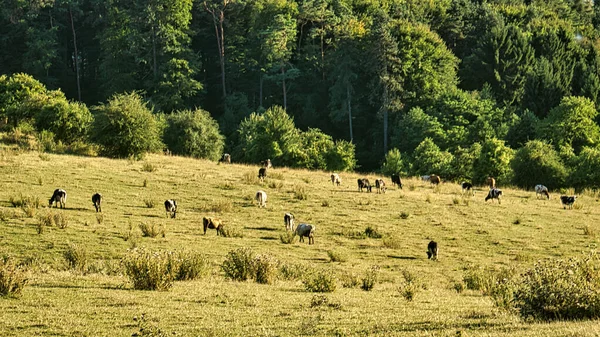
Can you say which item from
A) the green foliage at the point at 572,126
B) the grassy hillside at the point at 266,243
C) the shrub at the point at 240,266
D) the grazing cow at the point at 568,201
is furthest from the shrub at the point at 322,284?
the green foliage at the point at 572,126

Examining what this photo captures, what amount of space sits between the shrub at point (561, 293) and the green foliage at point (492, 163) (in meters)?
54.7

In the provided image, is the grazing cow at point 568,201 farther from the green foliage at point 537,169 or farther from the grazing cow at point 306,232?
the grazing cow at point 306,232

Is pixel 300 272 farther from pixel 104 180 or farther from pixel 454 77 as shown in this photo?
pixel 454 77

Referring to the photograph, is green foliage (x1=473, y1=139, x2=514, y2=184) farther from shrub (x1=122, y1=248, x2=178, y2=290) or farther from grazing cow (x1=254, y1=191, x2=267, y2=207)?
shrub (x1=122, y1=248, x2=178, y2=290)

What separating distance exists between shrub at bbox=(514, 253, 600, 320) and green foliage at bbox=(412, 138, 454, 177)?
192ft

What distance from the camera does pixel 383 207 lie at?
43.6 metres

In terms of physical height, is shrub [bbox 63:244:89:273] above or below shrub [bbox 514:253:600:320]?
below

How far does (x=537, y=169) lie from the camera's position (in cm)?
6450

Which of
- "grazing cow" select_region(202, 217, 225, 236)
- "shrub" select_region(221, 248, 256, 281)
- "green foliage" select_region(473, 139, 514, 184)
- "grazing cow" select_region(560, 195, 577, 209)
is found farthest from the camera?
"green foliage" select_region(473, 139, 514, 184)

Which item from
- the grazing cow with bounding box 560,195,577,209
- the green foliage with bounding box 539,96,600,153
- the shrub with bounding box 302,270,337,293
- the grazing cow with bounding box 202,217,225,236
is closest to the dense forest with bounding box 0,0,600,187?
the green foliage with bounding box 539,96,600,153

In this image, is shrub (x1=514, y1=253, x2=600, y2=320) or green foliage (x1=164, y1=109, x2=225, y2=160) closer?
shrub (x1=514, y1=253, x2=600, y2=320)

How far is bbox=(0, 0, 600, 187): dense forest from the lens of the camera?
300 ft

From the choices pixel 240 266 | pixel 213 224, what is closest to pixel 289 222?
pixel 213 224

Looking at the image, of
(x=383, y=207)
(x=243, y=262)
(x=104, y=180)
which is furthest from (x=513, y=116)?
(x=243, y=262)
